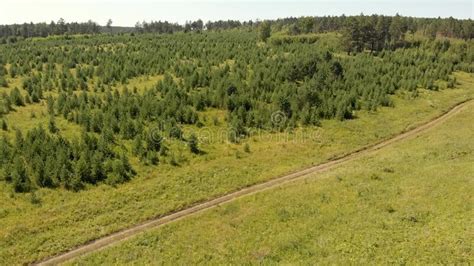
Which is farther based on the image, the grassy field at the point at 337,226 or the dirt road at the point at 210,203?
the dirt road at the point at 210,203

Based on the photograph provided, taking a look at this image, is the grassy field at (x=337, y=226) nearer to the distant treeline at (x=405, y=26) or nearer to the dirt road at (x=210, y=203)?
the dirt road at (x=210, y=203)

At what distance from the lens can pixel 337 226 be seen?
27969 millimetres

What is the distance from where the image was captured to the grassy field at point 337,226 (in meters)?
24.4

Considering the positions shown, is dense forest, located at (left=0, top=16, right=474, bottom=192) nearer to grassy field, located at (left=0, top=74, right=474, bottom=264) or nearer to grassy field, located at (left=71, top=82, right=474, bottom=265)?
grassy field, located at (left=0, top=74, right=474, bottom=264)

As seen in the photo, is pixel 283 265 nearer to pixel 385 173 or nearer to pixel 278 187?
pixel 278 187

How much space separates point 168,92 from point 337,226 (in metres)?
40.7

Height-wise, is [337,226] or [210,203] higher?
[337,226]

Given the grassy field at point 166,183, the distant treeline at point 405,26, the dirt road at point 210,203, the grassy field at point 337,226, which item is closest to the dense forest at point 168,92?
the grassy field at point 166,183

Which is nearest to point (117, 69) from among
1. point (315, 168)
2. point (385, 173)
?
point (315, 168)

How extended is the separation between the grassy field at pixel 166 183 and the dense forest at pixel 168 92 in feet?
5.99

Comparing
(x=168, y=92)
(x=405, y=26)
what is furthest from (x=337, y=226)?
(x=405, y=26)

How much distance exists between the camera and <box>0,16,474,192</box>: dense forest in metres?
38.4

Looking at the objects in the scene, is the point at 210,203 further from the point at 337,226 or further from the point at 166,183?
the point at 337,226

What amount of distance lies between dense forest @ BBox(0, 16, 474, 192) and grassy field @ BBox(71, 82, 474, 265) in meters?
11.9
